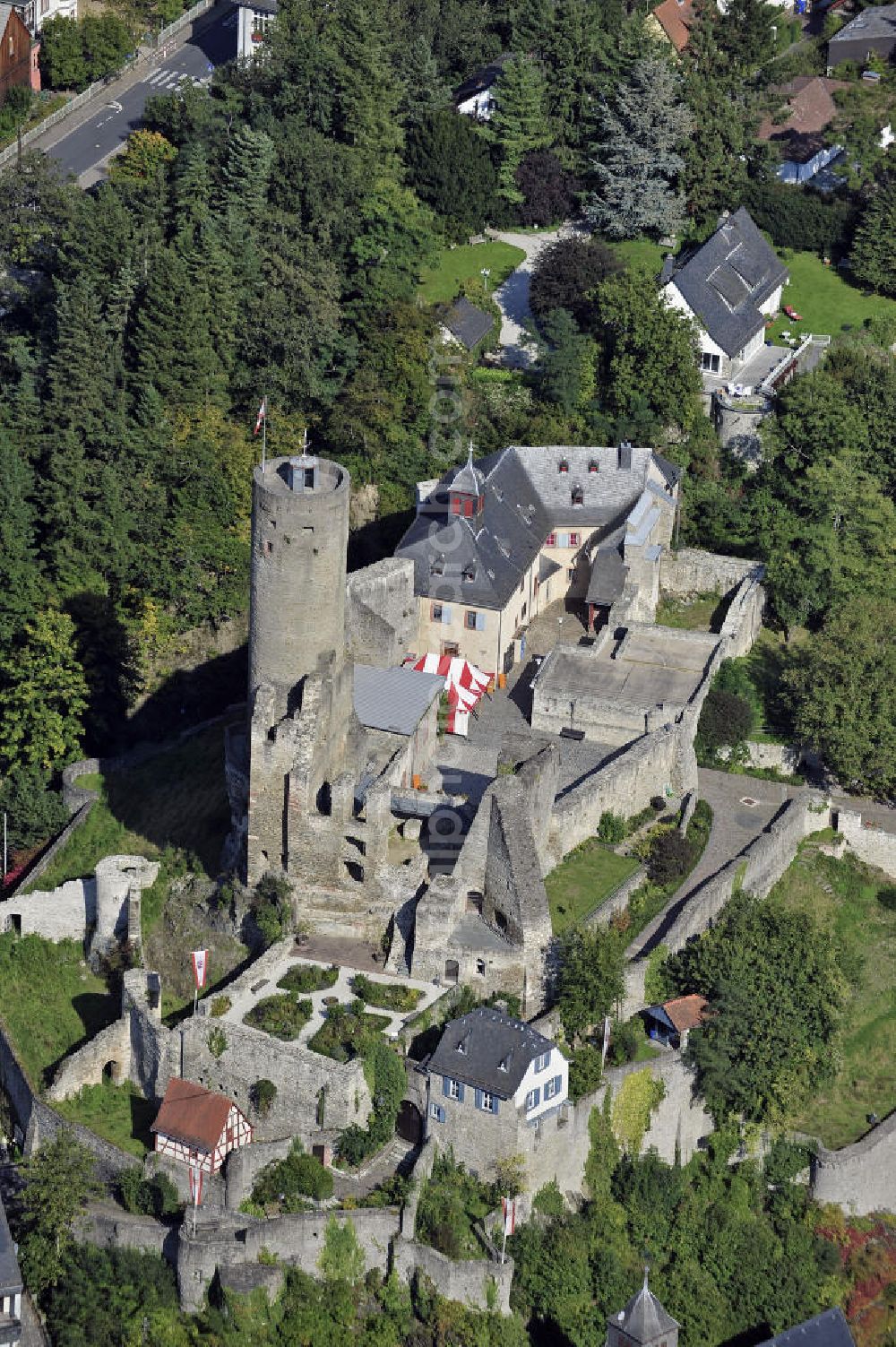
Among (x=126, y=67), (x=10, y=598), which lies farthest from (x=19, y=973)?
→ (x=126, y=67)

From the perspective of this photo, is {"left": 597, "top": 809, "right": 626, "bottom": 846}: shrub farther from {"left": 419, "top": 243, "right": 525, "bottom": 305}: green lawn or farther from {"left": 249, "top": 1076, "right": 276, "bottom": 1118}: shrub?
{"left": 419, "top": 243, "right": 525, "bottom": 305}: green lawn

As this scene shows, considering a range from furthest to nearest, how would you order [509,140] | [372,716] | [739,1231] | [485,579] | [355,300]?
1. [509,140]
2. [355,300]
3. [485,579]
4. [372,716]
5. [739,1231]

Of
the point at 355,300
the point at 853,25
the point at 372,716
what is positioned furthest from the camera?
the point at 853,25

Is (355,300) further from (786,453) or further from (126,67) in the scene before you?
(126,67)

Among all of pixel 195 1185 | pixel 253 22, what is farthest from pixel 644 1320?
pixel 253 22

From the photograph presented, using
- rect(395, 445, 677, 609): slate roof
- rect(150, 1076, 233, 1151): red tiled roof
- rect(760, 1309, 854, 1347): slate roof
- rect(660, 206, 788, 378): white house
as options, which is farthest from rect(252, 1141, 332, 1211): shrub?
rect(660, 206, 788, 378): white house

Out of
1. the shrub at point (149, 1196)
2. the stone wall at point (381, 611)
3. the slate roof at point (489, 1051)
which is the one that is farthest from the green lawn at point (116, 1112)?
the stone wall at point (381, 611)
